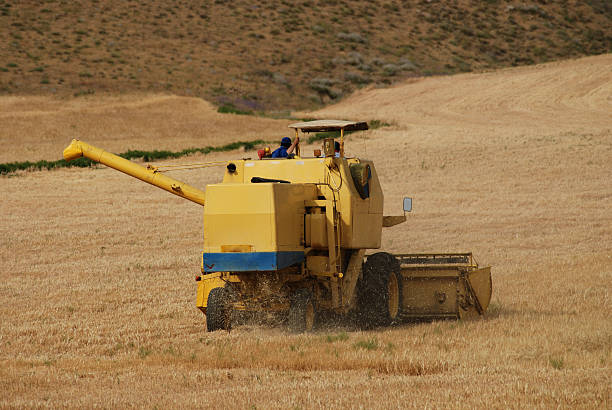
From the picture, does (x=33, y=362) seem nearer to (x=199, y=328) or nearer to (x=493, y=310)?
(x=199, y=328)

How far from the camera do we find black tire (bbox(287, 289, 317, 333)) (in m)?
11.9

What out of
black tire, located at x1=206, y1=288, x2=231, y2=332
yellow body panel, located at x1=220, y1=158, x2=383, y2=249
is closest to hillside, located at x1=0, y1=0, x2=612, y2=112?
yellow body panel, located at x1=220, y1=158, x2=383, y2=249

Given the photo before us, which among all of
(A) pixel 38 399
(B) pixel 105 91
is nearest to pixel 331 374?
(A) pixel 38 399

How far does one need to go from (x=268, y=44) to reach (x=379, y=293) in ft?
219

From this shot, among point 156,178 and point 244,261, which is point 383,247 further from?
point 244,261

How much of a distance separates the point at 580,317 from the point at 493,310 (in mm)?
1860

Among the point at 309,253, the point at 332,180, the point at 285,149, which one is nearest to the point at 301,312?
the point at 309,253

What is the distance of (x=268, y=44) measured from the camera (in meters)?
78.0

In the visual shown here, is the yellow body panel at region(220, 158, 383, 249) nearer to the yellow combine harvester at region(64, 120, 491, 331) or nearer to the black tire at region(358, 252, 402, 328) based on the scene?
the yellow combine harvester at region(64, 120, 491, 331)

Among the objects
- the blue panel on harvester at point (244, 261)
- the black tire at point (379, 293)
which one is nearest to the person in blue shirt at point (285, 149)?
the black tire at point (379, 293)

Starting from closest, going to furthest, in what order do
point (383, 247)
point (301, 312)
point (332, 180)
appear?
1. point (301, 312)
2. point (332, 180)
3. point (383, 247)

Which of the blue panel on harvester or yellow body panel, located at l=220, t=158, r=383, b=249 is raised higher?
yellow body panel, located at l=220, t=158, r=383, b=249

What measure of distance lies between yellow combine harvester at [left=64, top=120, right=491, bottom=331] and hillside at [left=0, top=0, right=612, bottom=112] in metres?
48.2

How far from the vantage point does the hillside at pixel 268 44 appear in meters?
65.0
